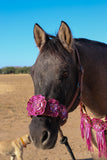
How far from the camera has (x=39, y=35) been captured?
224 centimetres

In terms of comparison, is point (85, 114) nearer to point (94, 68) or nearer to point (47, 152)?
point (94, 68)

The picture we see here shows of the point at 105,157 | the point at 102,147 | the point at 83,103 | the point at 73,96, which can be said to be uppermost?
the point at 73,96

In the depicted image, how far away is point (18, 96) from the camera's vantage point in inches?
505

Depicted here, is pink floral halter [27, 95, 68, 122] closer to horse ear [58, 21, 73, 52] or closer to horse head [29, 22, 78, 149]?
horse head [29, 22, 78, 149]

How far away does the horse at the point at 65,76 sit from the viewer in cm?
190

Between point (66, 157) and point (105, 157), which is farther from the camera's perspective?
point (66, 157)

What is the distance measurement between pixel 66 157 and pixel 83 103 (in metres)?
3.12

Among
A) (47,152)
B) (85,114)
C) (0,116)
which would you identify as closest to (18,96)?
(0,116)

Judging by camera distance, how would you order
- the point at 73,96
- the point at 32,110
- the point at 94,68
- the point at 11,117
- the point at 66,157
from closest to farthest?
the point at 32,110 → the point at 73,96 → the point at 94,68 → the point at 66,157 → the point at 11,117

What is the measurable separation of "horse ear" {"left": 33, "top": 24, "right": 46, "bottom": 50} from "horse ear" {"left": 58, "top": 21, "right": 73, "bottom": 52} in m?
0.20

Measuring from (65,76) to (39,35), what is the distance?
1.99 ft

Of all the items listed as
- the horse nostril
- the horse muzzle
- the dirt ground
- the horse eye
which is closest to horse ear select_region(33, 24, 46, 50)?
the horse eye

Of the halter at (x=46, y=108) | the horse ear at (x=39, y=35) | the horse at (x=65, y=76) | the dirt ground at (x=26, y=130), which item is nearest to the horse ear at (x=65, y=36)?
the horse at (x=65, y=76)

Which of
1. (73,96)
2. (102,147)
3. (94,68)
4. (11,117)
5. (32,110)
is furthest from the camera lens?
(11,117)
